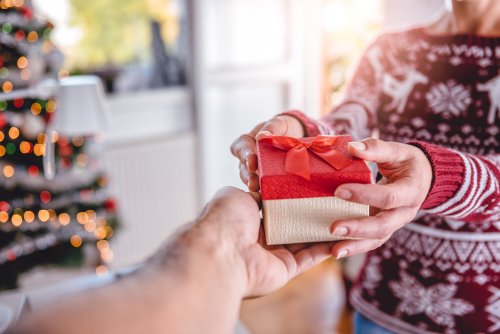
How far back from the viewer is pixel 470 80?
36.2 inches

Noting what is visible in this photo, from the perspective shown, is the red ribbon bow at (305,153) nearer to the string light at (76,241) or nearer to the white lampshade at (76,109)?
the white lampshade at (76,109)

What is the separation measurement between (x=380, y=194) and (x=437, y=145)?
25 cm

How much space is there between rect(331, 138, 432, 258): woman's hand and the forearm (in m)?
0.19

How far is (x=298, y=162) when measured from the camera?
77cm

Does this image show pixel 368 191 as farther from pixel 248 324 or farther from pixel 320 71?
pixel 320 71

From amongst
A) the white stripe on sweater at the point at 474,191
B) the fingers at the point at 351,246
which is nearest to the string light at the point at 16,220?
the fingers at the point at 351,246

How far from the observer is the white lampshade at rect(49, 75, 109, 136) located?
217 centimetres

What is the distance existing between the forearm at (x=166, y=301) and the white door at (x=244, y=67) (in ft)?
8.99

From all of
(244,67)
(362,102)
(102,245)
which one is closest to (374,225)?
(362,102)

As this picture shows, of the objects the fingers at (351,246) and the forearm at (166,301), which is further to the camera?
the fingers at (351,246)

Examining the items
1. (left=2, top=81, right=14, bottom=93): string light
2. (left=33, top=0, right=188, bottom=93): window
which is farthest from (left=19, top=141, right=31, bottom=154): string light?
(left=33, top=0, right=188, bottom=93): window

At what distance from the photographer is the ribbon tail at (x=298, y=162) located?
0.76 meters

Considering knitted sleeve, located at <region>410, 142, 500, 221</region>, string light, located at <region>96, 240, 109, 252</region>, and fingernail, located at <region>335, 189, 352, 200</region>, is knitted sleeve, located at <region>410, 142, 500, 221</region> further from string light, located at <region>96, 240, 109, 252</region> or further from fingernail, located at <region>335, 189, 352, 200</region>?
string light, located at <region>96, 240, 109, 252</region>

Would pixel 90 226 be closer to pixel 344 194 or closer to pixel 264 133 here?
pixel 264 133
